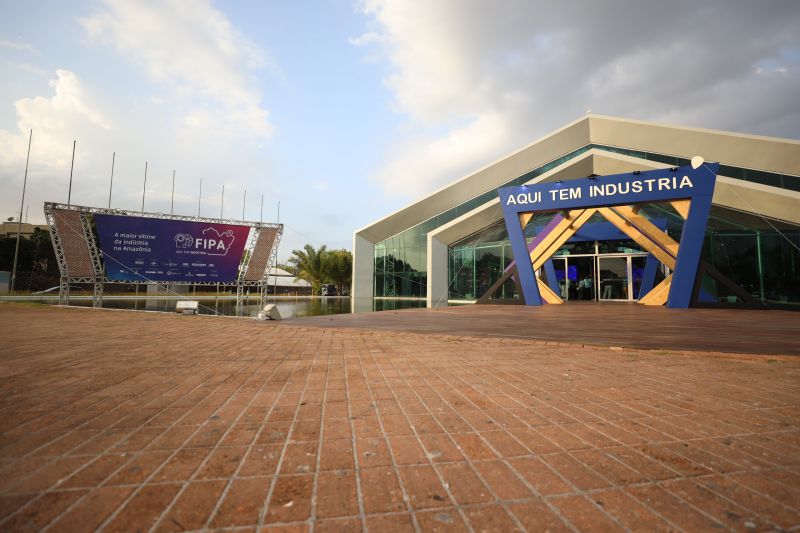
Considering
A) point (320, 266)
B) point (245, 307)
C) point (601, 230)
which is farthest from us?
point (320, 266)

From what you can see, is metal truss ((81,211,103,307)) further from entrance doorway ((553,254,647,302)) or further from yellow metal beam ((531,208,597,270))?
entrance doorway ((553,254,647,302))

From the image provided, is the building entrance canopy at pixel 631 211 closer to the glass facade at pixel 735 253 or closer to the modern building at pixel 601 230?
the modern building at pixel 601 230

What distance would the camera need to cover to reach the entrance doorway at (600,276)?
19906mm

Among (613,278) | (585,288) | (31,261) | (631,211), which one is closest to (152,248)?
(631,211)

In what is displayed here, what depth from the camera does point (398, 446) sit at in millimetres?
1997

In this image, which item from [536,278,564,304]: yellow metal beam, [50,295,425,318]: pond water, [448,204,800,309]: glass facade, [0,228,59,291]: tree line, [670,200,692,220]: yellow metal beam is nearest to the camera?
[670,200,692,220]: yellow metal beam

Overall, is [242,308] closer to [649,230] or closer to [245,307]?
[245,307]

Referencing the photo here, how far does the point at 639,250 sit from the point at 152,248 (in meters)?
24.2

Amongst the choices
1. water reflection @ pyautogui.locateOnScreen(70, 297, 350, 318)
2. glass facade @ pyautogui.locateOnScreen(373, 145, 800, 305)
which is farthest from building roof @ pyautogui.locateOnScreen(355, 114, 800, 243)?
water reflection @ pyautogui.locateOnScreen(70, 297, 350, 318)

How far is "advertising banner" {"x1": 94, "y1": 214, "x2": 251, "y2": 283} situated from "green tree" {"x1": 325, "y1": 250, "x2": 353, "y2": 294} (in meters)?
24.5

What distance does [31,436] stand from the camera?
2068mm

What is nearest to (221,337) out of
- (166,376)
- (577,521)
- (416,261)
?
(166,376)

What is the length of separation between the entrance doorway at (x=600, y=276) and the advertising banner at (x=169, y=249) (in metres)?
17.6

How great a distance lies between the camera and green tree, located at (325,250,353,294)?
4088cm
